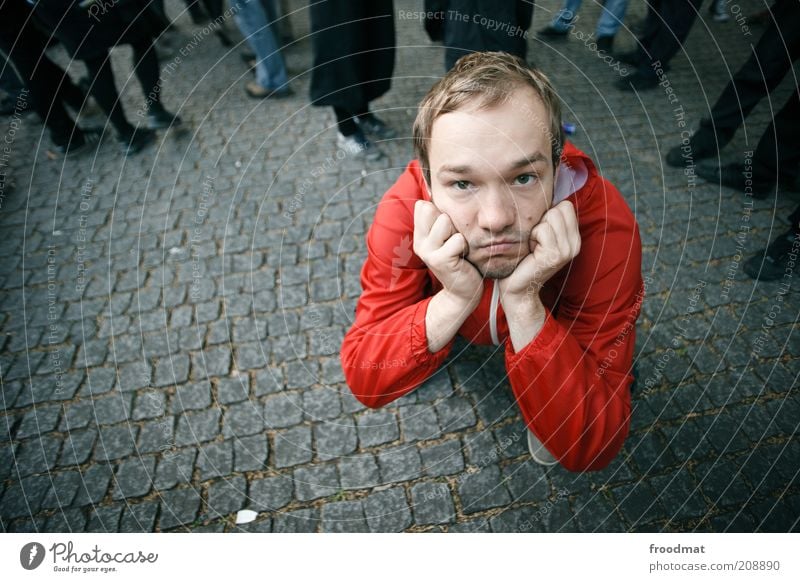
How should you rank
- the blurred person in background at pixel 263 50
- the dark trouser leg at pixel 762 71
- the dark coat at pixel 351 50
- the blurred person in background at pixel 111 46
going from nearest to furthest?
1. the dark trouser leg at pixel 762 71
2. the dark coat at pixel 351 50
3. the blurred person in background at pixel 111 46
4. the blurred person in background at pixel 263 50

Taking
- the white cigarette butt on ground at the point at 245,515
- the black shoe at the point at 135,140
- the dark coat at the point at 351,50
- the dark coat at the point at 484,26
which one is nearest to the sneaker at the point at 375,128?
the dark coat at the point at 351,50

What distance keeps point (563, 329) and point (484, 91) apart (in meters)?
0.94

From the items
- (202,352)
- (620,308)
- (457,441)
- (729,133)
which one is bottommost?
(457,441)

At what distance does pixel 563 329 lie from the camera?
1.65 metres

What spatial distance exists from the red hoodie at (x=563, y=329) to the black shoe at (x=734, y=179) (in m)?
2.92

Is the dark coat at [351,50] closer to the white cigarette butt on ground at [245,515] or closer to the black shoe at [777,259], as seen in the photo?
the white cigarette butt on ground at [245,515]

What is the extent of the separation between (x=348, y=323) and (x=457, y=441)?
1.18 metres

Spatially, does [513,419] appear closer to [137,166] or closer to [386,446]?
[386,446]

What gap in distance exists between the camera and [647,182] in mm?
4031

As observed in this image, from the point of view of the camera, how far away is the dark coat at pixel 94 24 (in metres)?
3.53

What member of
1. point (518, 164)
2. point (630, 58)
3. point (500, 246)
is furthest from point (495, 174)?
point (630, 58)

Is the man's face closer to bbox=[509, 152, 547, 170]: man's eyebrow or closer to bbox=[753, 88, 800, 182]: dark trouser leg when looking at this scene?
bbox=[509, 152, 547, 170]: man's eyebrow
